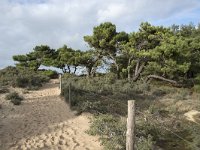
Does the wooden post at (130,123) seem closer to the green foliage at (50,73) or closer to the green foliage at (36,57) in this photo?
the green foliage at (50,73)

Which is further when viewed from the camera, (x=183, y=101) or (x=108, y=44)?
(x=108, y=44)

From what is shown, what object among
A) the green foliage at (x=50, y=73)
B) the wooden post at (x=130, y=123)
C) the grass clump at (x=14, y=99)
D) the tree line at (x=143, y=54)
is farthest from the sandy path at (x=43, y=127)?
the green foliage at (x=50, y=73)

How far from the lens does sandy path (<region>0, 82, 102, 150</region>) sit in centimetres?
1144

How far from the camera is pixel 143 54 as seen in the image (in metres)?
26.3

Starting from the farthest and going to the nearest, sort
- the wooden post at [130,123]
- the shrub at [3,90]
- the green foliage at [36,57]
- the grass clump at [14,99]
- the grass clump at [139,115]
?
the green foliage at [36,57] < the shrub at [3,90] < the grass clump at [14,99] < the grass clump at [139,115] < the wooden post at [130,123]

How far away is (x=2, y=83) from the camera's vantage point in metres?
23.1

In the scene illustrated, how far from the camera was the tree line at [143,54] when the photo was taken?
25.5 meters

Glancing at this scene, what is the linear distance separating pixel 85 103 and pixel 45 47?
2486 cm

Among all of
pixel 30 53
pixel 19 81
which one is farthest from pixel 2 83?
pixel 30 53

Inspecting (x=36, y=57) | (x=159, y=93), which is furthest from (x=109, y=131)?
(x=36, y=57)

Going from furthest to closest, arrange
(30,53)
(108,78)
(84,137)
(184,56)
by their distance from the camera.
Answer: (30,53)
(108,78)
(184,56)
(84,137)

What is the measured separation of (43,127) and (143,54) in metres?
14.3

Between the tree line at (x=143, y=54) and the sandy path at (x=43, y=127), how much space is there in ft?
32.5

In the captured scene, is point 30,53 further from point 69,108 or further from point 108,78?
point 69,108
